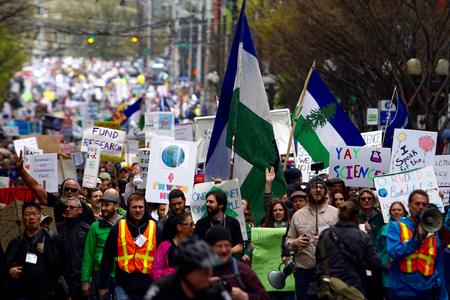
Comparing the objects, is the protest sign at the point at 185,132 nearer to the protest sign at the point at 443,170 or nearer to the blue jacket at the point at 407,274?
the protest sign at the point at 443,170

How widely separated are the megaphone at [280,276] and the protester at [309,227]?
0.33 m

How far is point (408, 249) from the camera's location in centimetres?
1196

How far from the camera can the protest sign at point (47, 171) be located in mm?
19172

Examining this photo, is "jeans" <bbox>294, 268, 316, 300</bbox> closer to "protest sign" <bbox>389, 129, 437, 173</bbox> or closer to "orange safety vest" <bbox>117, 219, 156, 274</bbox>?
"orange safety vest" <bbox>117, 219, 156, 274</bbox>

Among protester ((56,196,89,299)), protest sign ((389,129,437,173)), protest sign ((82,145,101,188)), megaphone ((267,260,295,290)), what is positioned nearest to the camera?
megaphone ((267,260,295,290))

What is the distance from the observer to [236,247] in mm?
12273

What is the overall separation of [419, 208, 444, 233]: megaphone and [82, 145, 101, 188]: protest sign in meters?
9.37

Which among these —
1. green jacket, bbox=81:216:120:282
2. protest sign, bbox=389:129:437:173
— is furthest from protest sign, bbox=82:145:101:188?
green jacket, bbox=81:216:120:282

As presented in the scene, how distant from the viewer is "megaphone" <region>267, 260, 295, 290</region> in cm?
1370

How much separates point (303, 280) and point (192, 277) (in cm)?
521

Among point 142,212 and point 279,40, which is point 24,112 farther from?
point 142,212

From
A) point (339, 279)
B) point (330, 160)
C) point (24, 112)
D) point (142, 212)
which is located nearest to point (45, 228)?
point (142, 212)

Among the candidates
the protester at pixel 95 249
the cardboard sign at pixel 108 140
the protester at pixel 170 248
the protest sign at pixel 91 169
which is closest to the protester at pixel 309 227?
the protester at pixel 170 248

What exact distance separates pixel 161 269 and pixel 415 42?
22712 millimetres
